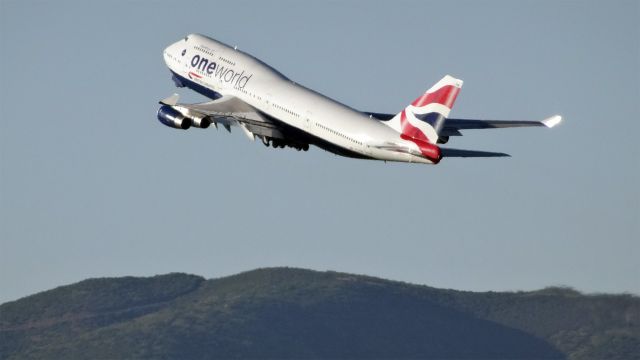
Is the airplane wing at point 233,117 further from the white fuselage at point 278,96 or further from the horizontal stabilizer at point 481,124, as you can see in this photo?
the horizontal stabilizer at point 481,124

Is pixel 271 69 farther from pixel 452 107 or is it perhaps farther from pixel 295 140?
pixel 452 107

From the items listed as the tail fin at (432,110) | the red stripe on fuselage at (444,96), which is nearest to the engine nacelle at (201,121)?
the tail fin at (432,110)

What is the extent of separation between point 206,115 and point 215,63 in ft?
41.8

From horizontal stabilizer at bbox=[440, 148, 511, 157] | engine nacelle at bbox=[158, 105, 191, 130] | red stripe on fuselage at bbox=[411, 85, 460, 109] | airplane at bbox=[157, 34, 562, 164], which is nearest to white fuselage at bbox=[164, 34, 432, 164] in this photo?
airplane at bbox=[157, 34, 562, 164]

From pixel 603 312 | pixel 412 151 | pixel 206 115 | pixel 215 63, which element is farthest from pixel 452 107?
pixel 603 312

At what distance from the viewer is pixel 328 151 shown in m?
116

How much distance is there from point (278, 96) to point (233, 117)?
4435 millimetres

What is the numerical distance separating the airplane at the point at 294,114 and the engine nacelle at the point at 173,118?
0.06 m

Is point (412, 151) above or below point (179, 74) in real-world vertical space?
below

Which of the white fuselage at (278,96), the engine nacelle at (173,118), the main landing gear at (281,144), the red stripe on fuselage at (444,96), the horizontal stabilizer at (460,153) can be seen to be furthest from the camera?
the engine nacelle at (173,118)

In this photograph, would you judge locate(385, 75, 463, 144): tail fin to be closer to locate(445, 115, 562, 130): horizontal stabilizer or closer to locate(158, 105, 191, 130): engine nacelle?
locate(445, 115, 562, 130): horizontal stabilizer

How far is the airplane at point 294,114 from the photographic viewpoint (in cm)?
10788

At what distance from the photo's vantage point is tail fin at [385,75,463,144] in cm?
10731

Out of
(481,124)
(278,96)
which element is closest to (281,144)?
(278,96)
